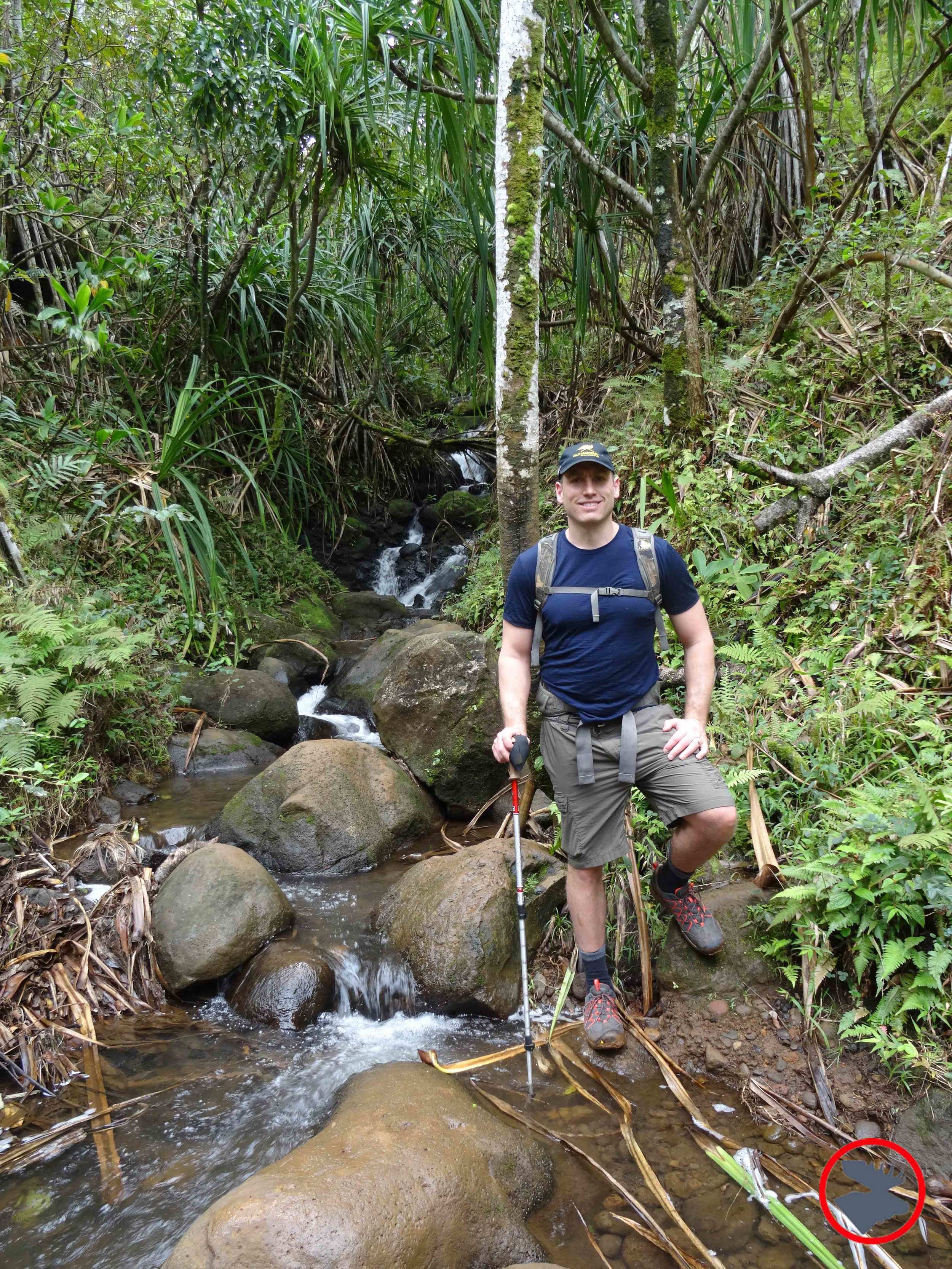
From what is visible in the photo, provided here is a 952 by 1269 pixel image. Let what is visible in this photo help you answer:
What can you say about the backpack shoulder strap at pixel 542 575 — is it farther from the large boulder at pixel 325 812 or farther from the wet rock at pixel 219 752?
the wet rock at pixel 219 752

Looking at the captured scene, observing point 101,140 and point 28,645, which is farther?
point 101,140

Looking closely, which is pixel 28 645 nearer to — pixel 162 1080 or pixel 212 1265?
pixel 162 1080

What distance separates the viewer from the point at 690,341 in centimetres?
469

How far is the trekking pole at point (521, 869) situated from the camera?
8.09ft

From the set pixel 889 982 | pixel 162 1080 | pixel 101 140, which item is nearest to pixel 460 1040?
pixel 162 1080

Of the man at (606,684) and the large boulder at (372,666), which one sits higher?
the man at (606,684)

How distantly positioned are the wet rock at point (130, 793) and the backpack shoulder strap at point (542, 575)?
130 inches

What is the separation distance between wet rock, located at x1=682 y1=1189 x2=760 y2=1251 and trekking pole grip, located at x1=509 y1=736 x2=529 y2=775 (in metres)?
1.28

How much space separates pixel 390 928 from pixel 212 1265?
1.71 meters

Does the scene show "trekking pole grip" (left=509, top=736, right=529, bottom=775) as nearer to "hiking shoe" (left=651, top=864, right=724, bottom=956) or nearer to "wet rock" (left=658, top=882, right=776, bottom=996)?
"hiking shoe" (left=651, top=864, right=724, bottom=956)

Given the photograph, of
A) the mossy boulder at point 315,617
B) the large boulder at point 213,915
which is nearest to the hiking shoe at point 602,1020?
the large boulder at point 213,915

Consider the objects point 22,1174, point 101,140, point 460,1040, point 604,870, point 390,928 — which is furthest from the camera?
point 101,140

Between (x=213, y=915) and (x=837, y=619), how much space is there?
121 inches

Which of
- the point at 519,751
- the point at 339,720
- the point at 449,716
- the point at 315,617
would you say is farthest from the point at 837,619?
the point at 315,617
